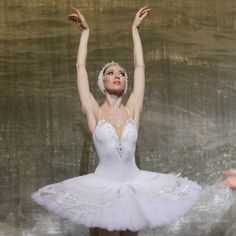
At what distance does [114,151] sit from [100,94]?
34.7 inches

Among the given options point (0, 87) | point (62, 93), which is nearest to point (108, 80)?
point (62, 93)

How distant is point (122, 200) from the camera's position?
2.29 metres

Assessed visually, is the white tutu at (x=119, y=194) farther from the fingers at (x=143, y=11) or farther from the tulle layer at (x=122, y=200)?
the fingers at (x=143, y=11)

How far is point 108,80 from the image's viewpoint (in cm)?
260

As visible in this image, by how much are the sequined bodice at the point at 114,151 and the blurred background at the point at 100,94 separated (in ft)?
2.52

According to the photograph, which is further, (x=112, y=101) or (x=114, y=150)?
(x=112, y=101)

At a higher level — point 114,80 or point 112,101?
point 114,80

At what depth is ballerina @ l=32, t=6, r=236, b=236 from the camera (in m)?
2.23

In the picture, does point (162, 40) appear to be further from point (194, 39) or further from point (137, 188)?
point (137, 188)

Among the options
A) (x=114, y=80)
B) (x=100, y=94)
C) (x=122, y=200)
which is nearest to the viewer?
(x=122, y=200)

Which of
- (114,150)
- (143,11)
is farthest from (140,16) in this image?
(114,150)

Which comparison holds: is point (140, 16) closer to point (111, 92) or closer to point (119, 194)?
point (111, 92)

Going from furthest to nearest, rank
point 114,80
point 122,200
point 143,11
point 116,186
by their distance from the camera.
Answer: point 143,11 → point 114,80 → point 116,186 → point 122,200

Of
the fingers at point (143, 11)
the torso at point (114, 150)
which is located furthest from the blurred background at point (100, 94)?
the torso at point (114, 150)
